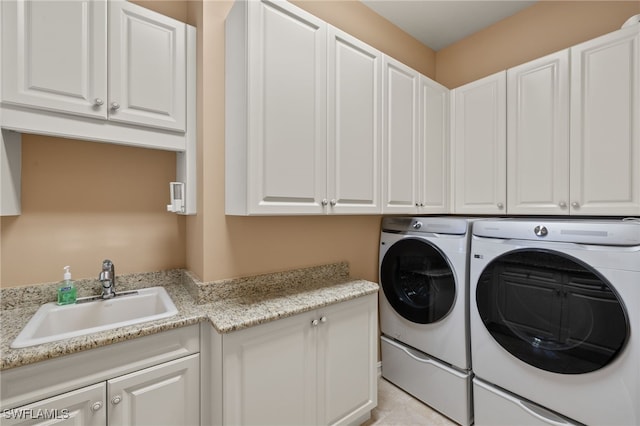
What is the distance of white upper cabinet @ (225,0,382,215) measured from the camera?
4.11 ft

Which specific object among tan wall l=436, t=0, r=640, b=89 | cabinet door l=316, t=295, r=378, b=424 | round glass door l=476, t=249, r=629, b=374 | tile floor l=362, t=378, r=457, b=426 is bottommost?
tile floor l=362, t=378, r=457, b=426

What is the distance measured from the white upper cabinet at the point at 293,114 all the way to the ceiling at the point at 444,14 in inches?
32.5

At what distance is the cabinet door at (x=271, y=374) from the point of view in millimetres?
1186

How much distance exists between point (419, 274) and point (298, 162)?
119cm

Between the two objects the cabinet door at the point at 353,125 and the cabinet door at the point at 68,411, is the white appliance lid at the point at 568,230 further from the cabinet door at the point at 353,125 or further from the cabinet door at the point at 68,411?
the cabinet door at the point at 68,411

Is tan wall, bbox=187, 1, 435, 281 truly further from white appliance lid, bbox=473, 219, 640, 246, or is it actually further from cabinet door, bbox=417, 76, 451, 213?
white appliance lid, bbox=473, 219, 640, 246

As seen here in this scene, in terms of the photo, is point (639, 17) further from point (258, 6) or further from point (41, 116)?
point (41, 116)

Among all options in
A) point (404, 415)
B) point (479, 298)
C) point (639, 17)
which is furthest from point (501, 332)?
point (639, 17)

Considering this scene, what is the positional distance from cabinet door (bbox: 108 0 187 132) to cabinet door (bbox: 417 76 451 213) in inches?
61.9

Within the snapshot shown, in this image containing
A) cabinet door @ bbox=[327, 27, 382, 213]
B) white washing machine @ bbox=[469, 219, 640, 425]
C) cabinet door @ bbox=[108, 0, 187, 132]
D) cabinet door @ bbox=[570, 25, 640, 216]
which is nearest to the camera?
white washing machine @ bbox=[469, 219, 640, 425]

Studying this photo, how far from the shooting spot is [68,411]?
0.98 m

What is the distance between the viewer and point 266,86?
4.20ft

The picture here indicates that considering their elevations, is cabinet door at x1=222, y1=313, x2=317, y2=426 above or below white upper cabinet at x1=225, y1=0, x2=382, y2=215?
below

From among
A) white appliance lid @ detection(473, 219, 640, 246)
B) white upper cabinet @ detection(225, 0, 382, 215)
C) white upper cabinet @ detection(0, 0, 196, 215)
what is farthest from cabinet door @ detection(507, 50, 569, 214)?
white upper cabinet @ detection(0, 0, 196, 215)
